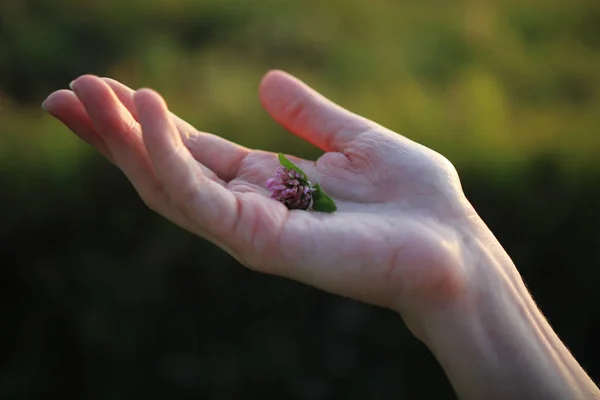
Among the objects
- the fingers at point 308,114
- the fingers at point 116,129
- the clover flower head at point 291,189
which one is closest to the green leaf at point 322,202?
the clover flower head at point 291,189

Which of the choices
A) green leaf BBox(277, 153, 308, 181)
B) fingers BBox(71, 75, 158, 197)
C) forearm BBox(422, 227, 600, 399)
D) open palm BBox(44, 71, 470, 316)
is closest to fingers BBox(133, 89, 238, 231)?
open palm BBox(44, 71, 470, 316)

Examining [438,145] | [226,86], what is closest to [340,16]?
[226,86]

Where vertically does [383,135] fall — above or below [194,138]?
above

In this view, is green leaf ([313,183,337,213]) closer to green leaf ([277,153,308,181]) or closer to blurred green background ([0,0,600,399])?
green leaf ([277,153,308,181])

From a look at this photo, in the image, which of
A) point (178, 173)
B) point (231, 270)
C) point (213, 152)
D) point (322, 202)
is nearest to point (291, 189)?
point (322, 202)

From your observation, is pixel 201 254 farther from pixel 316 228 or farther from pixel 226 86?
pixel 226 86

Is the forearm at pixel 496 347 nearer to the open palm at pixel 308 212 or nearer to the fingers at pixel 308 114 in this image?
the open palm at pixel 308 212

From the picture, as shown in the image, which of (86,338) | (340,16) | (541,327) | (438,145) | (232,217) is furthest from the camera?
(340,16)
